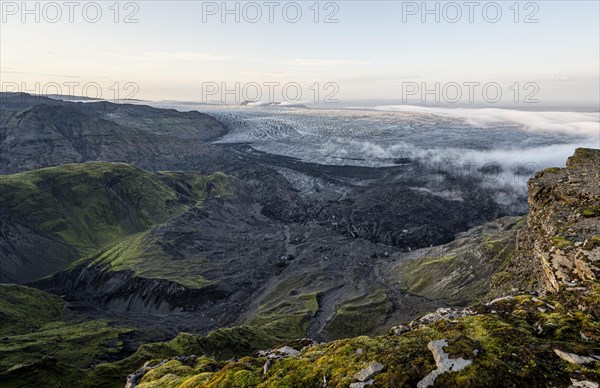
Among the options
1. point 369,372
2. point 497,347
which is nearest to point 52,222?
point 369,372

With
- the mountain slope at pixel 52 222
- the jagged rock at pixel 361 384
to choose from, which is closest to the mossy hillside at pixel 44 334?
the mountain slope at pixel 52 222

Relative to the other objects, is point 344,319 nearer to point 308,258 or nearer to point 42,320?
point 308,258

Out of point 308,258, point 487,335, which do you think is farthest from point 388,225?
point 487,335

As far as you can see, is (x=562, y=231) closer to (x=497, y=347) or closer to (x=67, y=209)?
(x=497, y=347)

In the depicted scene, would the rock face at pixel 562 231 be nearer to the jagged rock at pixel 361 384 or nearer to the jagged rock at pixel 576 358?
the jagged rock at pixel 576 358

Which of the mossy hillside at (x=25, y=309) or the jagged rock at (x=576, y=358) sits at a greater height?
the jagged rock at (x=576, y=358)

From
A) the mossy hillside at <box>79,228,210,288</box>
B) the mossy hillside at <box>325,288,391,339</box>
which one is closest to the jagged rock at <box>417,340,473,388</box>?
the mossy hillside at <box>325,288,391,339</box>
